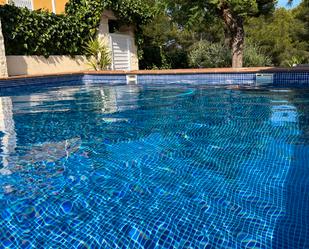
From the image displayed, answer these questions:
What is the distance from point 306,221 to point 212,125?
2855 mm

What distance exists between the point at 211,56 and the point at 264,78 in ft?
16.7

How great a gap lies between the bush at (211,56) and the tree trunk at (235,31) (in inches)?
89.3

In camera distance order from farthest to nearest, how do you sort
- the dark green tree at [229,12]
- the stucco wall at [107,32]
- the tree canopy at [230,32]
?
the stucco wall at [107,32], the tree canopy at [230,32], the dark green tree at [229,12]

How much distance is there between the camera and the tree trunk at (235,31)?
11727mm

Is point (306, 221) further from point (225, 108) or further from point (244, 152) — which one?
point (225, 108)

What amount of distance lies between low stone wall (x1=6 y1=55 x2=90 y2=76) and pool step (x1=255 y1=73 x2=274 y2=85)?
7.85 metres

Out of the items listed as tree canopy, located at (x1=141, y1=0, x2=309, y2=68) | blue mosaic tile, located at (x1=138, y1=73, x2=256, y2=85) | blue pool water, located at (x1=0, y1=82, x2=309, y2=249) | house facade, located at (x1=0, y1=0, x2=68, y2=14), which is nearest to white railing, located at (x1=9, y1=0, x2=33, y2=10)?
house facade, located at (x1=0, y1=0, x2=68, y2=14)

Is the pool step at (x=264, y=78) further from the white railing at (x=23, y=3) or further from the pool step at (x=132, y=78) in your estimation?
the white railing at (x=23, y=3)

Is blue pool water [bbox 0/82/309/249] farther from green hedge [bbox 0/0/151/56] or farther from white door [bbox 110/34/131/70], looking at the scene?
white door [bbox 110/34/131/70]

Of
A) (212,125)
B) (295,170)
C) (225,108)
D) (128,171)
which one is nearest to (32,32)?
(225,108)

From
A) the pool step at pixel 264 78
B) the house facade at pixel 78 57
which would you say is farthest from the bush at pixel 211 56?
the pool step at pixel 264 78

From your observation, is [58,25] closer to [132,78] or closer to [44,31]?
[44,31]

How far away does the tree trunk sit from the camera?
1173 cm

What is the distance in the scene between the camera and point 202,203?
2.72 meters
